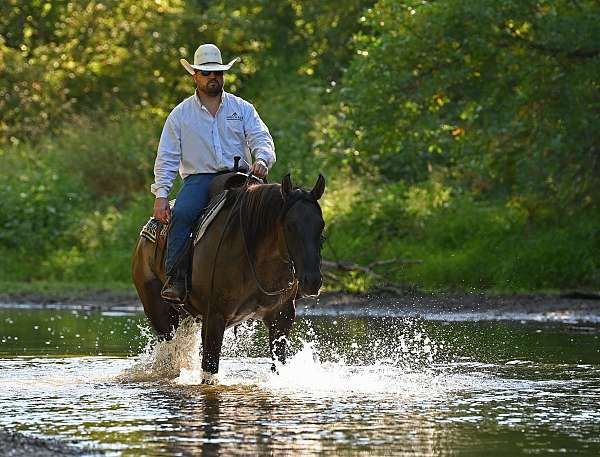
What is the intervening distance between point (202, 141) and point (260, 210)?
112 centimetres

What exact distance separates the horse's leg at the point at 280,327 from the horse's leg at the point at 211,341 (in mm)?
433

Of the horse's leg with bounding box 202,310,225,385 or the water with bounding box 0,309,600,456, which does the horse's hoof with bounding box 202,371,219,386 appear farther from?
the water with bounding box 0,309,600,456

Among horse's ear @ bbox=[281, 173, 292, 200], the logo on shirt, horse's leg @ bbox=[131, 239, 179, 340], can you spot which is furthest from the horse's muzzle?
horse's leg @ bbox=[131, 239, 179, 340]

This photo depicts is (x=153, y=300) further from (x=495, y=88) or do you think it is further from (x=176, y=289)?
(x=495, y=88)

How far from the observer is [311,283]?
9.56 metres

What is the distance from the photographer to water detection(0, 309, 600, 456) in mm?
8055

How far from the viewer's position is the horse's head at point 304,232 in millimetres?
9609

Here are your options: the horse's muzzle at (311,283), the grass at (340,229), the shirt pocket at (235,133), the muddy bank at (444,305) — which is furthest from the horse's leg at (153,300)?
the grass at (340,229)

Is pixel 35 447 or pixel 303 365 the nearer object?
pixel 35 447

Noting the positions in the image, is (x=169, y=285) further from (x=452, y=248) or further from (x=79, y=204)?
(x=79, y=204)

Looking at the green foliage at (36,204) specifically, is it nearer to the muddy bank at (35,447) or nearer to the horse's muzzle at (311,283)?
the horse's muzzle at (311,283)

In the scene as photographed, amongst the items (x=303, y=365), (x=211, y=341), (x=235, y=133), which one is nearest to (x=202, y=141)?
(x=235, y=133)

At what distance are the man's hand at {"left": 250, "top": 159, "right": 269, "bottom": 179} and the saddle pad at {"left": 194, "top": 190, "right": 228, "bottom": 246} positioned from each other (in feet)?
0.98

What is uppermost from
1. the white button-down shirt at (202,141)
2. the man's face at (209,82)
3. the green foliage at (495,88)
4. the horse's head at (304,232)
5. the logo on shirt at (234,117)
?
the green foliage at (495,88)
